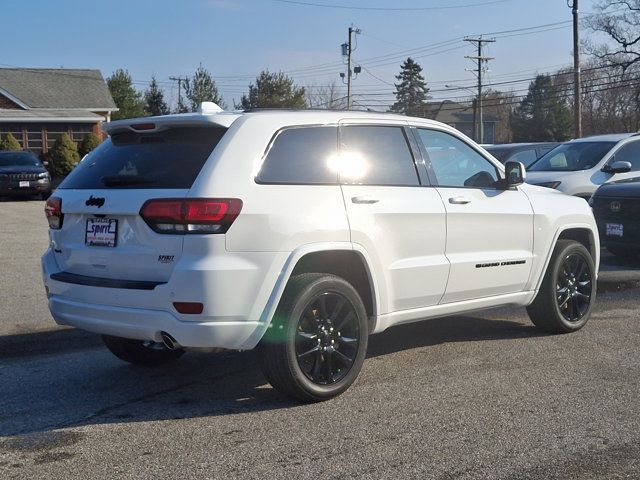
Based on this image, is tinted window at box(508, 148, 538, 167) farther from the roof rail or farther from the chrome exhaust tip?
the chrome exhaust tip

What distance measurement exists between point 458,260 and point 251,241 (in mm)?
1953

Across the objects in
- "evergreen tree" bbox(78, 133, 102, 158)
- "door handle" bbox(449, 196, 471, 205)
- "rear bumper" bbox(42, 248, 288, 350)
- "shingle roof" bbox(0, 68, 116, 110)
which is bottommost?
"rear bumper" bbox(42, 248, 288, 350)

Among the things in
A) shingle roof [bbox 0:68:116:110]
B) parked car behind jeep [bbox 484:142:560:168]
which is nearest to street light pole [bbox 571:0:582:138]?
parked car behind jeep [bbox 484:142:560:168]

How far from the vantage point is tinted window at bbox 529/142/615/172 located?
14.2 meters

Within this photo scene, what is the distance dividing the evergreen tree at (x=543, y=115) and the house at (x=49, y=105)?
41.3m

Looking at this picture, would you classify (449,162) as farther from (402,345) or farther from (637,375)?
(637,375)

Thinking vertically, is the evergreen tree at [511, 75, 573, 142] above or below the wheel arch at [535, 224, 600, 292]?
above

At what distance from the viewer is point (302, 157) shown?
5.51 m

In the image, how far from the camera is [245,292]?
495 cm

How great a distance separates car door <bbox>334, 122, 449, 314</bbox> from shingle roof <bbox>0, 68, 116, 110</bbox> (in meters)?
39.8

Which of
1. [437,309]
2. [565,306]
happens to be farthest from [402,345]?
[565,306]

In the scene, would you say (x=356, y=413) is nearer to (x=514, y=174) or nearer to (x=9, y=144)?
(x=514, y=174)

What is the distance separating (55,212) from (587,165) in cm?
1054

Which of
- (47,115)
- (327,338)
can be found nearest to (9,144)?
(47,115)
